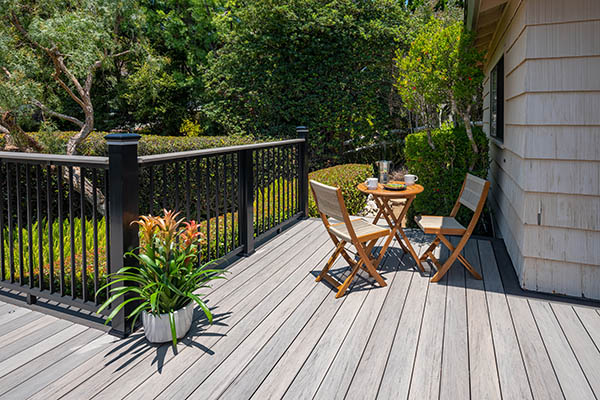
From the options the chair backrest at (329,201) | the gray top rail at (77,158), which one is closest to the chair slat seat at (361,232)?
the chair backrest at (329,201)

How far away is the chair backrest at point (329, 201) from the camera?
2920 millimetres

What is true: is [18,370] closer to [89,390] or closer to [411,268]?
[89,390]

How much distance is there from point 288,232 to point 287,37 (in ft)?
19.0

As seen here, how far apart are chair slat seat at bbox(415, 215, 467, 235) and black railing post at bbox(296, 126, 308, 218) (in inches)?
79.3

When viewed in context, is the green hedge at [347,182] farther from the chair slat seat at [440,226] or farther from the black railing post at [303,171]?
the chair slat seat at [440,226]

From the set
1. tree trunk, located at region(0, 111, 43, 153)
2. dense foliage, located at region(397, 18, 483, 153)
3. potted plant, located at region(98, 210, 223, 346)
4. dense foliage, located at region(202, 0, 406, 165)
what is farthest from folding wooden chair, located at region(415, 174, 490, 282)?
tree trunk, located at region(0, 111, 43, 153)

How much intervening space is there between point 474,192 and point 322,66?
654 centimetres

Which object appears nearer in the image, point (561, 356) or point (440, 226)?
point (561, 356)

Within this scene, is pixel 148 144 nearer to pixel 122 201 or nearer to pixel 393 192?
pixel 393 192

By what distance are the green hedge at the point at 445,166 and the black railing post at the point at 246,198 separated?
225cm

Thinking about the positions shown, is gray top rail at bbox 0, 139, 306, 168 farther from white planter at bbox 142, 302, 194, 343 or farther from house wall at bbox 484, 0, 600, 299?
house wall at bbox 484, 0, 600, 299

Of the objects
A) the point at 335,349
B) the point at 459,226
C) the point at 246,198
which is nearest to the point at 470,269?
the point at 459,226

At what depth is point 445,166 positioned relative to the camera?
4.92m

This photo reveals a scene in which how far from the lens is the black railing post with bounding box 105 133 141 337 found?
2236 mm
